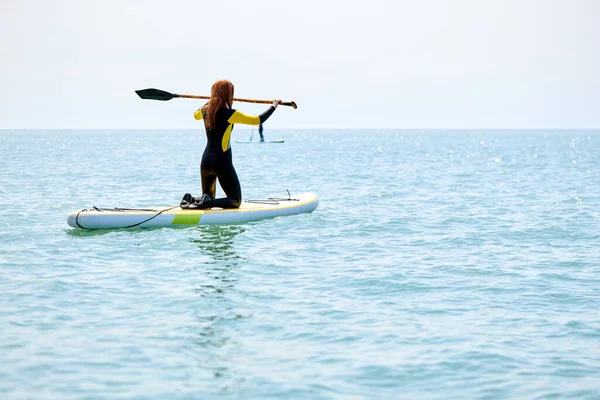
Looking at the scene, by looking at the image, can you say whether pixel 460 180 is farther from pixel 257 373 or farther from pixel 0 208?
pixel 257 373

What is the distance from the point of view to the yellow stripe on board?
43.5 ft

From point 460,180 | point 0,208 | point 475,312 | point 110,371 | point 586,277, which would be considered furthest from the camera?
point 460,180

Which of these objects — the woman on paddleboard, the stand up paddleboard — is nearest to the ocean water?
the stand up paddleboard

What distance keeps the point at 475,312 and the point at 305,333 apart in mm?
2065

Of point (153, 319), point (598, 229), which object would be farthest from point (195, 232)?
point (598, 229)

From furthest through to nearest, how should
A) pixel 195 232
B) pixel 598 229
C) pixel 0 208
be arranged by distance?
pixel 0 208 → pixel 598 229 → pixel 195 232

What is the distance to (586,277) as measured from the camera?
10.4 metres
